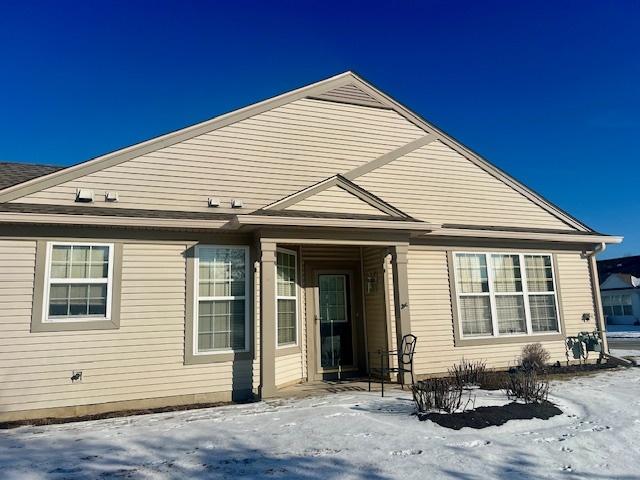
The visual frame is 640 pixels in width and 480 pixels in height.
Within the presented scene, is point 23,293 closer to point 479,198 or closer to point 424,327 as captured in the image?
point 424,327

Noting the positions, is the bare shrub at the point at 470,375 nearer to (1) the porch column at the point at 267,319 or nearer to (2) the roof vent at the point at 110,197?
(1) the porch column at the point at 267,319

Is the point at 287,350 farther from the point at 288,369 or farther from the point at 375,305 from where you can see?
the point at 375,305

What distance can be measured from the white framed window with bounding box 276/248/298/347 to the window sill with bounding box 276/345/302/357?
0.19 ft

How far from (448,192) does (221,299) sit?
5344 millimetres

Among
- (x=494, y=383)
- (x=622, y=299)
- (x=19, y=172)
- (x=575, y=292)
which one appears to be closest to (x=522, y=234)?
(x=575, y=292)

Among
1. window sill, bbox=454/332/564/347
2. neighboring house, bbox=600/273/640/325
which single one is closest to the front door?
window sill, bbox=454/332/564/347

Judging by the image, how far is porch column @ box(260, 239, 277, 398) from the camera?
23.0ft

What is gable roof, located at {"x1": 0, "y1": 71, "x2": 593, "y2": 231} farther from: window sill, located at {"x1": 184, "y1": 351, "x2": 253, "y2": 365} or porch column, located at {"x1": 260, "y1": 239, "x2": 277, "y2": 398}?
window sill, located at {"x1": 184, "y1": 351, "x2": 253, "y2": 365}

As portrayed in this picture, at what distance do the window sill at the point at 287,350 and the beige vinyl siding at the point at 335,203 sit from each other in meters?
2.51

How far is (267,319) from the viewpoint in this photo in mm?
7109

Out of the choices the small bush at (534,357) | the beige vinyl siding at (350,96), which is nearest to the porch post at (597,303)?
the small bush at (534,357)

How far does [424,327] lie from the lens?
8.67 meters

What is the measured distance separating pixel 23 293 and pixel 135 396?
2259 millimetres

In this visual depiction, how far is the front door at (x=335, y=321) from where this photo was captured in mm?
8715
